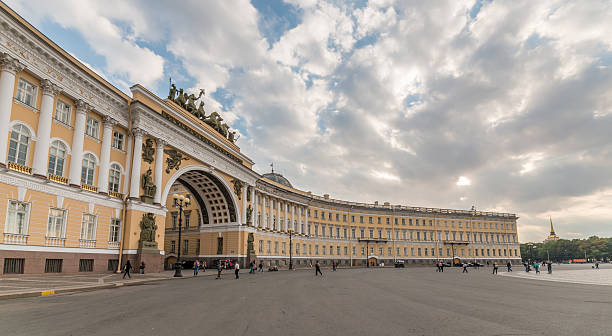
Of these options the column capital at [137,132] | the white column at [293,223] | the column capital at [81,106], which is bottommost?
the white column at [293,223]

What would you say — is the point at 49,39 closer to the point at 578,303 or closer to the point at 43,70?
the point at 43,70

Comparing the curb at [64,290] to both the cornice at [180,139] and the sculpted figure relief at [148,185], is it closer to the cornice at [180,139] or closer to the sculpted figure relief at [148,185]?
the sculpted figure relief at [148,185]

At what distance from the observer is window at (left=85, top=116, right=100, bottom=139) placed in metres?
27.2

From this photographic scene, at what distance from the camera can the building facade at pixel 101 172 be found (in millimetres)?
20750

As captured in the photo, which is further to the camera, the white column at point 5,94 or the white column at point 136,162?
the white column at point 136,162

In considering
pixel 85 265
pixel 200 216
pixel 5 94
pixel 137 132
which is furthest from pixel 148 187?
pixel 200 216

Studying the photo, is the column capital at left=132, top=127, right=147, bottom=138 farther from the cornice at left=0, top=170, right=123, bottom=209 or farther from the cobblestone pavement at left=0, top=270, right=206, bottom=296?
the cobblestone pavement at left=0, top=270, right=206, bottom=296

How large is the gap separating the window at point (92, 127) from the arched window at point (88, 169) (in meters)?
1.75

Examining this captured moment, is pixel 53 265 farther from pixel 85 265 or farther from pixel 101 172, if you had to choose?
pixel 101 172

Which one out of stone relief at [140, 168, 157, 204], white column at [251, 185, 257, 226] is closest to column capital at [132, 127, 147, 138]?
stone relief at [140, 168, 157, 204]

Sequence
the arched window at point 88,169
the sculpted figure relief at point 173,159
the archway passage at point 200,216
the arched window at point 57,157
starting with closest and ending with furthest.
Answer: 1. the arched window at point 57,157
2. the arched window at point 88,169
3. the sculpted figure relief at point 173,159
4. the archway passage at point 200,216

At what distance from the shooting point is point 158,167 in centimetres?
3269

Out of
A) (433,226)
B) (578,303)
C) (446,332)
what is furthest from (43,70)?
(433,226)

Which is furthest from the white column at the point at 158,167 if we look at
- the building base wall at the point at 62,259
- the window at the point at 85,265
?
the window at the point at 85,265
